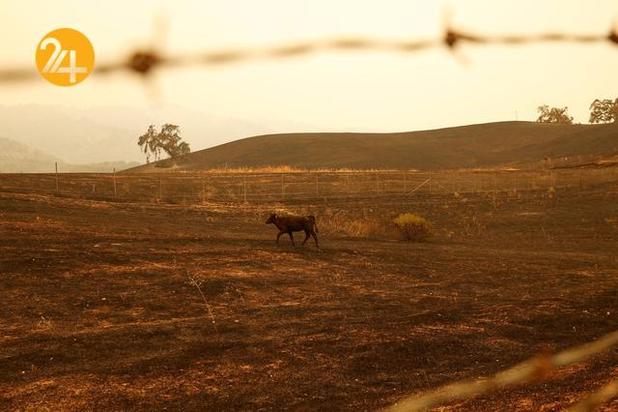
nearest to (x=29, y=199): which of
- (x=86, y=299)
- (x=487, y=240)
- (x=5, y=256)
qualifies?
(x=5, y=256)

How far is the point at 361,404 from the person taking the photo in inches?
282

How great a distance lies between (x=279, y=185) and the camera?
44000mm

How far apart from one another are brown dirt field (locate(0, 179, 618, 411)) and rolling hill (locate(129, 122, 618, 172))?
65233 mm

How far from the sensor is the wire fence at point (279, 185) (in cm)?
3509

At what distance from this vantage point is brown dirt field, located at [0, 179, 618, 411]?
7.64 meters

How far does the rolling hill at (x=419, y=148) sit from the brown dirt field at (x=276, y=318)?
214 ft

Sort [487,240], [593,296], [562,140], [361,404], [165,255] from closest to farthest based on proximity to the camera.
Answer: [361,404]
[593,296]
[165,255]
[487,240]
[562,140]

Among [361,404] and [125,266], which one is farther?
[125,266]

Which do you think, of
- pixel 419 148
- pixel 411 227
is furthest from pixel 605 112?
pixel 411 227

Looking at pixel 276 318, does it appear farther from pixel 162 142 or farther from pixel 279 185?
pixel 162 142

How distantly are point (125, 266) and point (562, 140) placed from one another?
87.9 m

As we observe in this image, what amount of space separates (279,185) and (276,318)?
33.2 meters

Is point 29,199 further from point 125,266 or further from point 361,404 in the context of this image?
point 361,404

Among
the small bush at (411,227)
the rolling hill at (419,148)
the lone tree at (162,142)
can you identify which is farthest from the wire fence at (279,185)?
the lone tree at (162,142)
